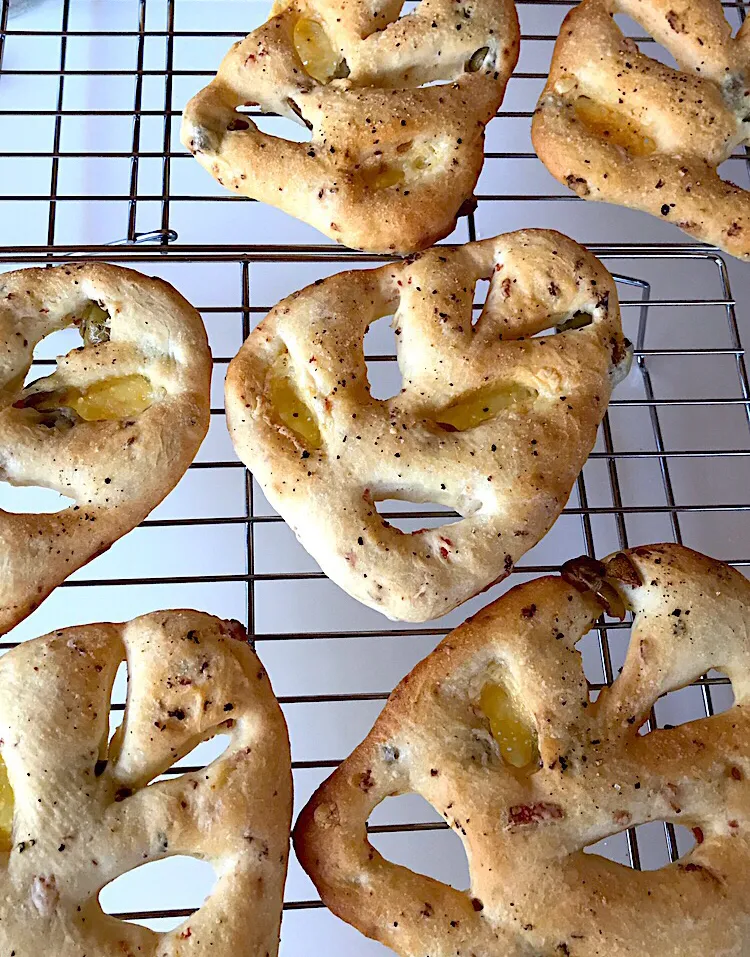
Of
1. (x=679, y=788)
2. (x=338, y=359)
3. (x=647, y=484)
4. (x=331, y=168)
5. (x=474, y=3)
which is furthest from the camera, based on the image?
(x=647, y=484)

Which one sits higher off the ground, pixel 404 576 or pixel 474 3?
pixel 474 3

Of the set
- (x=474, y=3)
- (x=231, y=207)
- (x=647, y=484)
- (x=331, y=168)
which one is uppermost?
(x=474, y=3)

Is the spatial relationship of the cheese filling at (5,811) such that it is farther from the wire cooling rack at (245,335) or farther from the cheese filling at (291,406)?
the cheese filling at (291,406)

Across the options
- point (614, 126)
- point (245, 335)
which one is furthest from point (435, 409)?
point (614, 126)

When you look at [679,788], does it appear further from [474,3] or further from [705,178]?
[474,3]

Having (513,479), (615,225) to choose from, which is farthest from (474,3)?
(513,479)

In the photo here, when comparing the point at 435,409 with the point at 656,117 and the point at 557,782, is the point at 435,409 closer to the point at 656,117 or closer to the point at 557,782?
the point at 557,782
